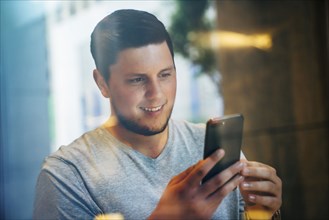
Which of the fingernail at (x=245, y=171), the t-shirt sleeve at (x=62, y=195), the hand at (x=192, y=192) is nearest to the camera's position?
the t-shirt sleeve at (x=62, y=195)

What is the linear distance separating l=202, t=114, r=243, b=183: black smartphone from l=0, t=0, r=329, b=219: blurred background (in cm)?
25

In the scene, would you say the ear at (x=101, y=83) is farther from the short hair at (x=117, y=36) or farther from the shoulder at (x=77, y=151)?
the shoulder at (x=77, y=151)

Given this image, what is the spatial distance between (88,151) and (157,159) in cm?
35

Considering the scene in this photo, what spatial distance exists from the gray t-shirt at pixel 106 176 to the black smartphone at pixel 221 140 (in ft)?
0.24

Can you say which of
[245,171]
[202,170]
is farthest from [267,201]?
[202,170]

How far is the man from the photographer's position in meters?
2.07

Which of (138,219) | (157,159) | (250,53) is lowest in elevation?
(138,219)

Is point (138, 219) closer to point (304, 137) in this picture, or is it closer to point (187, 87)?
point (187, 87)

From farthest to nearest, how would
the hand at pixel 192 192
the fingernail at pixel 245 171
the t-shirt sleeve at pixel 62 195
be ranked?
the fingernail at pixel 245 171 < the hand at pixel 192 192 < the t-shirt sleeve at pixel 62 195

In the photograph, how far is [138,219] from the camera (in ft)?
6.98

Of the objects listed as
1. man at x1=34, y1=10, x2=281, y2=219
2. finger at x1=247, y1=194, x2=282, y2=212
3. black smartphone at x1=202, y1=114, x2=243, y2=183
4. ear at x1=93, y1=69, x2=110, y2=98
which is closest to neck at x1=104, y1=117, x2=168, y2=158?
man at x1=34, y1=10, x2=281, y2=219

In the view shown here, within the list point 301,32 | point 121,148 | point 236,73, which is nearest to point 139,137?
point 121,148

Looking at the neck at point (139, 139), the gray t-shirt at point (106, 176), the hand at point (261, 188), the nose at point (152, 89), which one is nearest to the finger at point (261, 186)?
the hand at point (261, 188)

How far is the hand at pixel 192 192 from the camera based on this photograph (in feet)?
7.00
